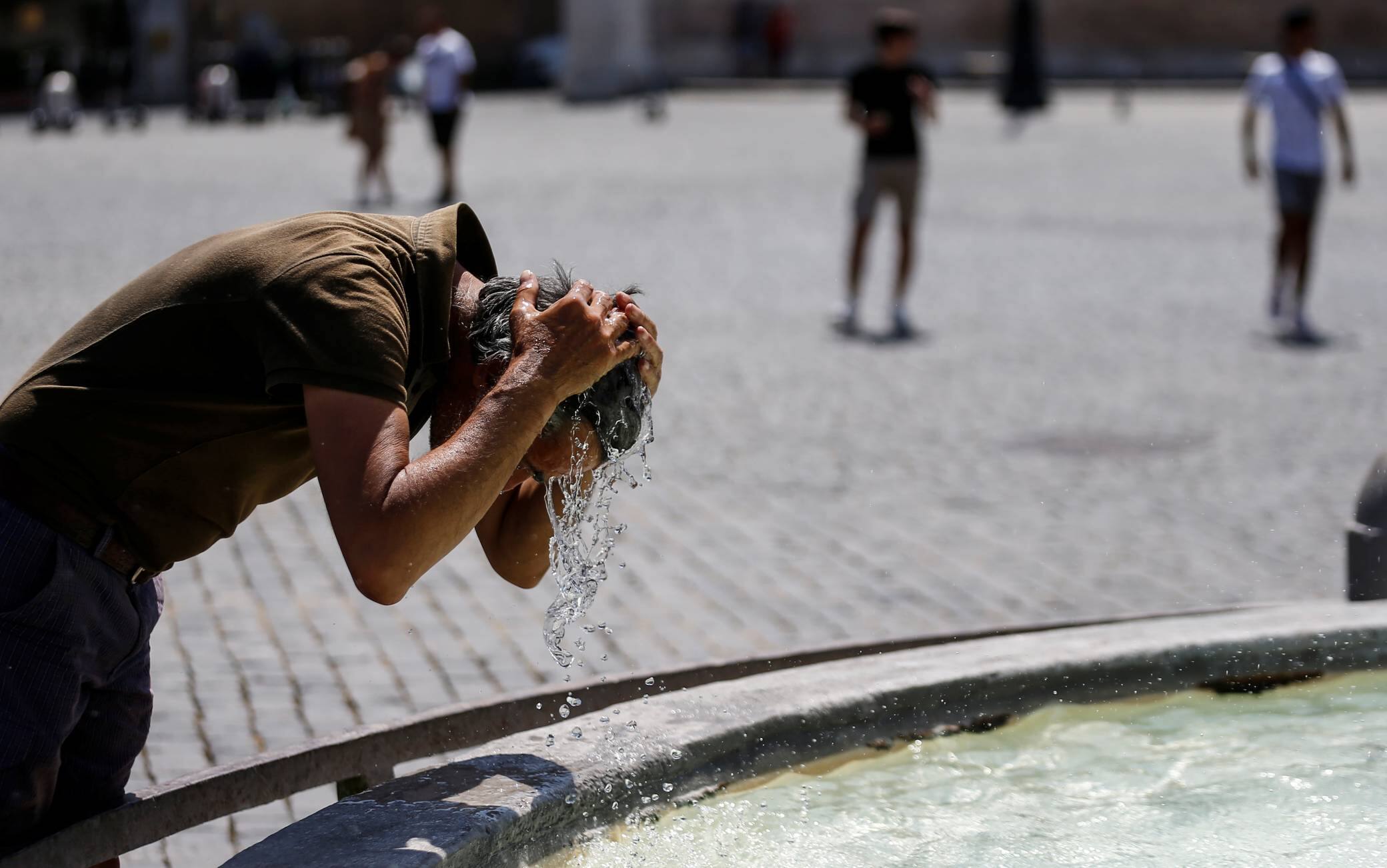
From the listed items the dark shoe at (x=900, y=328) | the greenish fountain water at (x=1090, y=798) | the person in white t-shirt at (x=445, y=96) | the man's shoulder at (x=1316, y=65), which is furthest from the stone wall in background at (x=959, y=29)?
the greenish fountain water at (x=1090, y=798)

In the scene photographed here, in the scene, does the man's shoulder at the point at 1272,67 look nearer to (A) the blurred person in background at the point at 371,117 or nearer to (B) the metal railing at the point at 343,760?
(B) the metal railing at the point at 343,760

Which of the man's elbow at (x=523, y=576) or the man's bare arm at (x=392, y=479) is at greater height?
the man's bare arm at (x=392, y=479)

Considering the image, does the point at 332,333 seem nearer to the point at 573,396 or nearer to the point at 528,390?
the point at 528,390

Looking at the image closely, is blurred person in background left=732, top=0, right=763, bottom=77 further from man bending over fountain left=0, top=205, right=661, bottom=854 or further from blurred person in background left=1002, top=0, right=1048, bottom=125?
man bending over fountain left=0, top=205, right=661, bottom=854

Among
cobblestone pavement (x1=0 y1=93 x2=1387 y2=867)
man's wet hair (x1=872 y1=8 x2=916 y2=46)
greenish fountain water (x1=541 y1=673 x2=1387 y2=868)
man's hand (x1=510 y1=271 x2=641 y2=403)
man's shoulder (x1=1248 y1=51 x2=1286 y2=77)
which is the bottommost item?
cobblestone pavement (x1=0 y1=93 x2=1387 y2=867)

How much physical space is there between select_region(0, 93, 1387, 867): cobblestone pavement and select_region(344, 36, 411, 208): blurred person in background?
440mm

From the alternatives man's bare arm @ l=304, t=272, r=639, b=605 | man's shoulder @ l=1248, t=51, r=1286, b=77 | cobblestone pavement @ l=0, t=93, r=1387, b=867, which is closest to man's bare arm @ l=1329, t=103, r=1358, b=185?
man's shoulder @ l=1248, t=51, r=1286, b=77

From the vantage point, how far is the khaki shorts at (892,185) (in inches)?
441

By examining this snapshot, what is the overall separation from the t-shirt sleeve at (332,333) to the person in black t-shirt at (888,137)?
29.0ft

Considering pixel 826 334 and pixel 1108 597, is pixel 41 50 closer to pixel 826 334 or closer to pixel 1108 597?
pixel 826 334

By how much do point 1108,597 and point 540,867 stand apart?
333 centimetres

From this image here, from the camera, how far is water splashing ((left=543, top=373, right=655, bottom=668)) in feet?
8.86

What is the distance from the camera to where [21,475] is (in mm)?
2461

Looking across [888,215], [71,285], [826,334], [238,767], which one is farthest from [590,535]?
[888,215]
